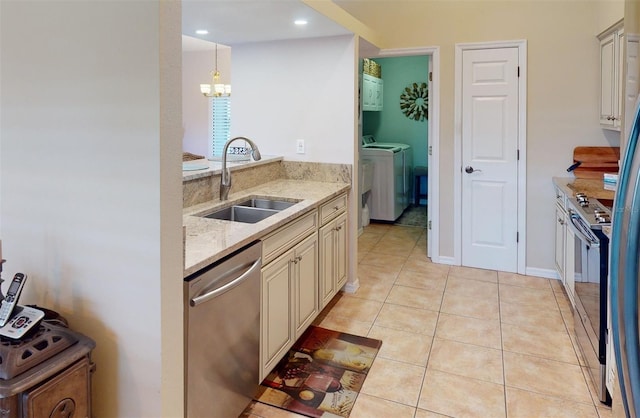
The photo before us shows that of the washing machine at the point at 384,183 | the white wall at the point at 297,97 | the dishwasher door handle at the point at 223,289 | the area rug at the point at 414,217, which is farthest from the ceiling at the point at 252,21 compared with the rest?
the area rug at the point at 414,217

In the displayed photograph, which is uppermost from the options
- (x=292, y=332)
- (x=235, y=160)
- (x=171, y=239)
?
(x=235, y=160)

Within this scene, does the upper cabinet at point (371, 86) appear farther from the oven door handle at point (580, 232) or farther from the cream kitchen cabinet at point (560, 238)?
the oven door handle at point (580, 232)

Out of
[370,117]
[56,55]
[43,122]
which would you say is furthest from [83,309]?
[370,117]

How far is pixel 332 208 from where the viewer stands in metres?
3.10

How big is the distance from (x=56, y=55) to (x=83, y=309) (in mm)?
834

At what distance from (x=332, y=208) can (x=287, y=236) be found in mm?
787

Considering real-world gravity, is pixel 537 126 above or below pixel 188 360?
above

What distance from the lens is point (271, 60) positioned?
3.59m

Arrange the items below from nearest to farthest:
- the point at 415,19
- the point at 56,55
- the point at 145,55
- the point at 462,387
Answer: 1. the point at 145,55
2. the point at 56,55
3. the point at 462,387
4. the point at 415,19

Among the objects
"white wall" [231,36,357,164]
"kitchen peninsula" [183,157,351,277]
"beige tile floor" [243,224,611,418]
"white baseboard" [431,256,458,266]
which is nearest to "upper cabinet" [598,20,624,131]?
"beige tile floor" [243,224,611,418]

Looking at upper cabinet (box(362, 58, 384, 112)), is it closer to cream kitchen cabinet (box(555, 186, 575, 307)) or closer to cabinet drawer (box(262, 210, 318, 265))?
cream kitchen cabinet (box(555, 186, 575, 307))

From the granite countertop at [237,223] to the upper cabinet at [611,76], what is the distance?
6.63 ft

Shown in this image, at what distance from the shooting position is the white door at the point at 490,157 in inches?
155

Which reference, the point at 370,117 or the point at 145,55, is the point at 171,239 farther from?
the point at 370,117
